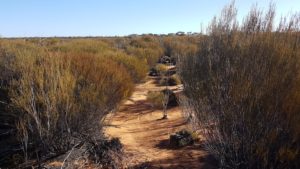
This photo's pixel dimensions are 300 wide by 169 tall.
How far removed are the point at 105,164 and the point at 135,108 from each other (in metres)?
5.92

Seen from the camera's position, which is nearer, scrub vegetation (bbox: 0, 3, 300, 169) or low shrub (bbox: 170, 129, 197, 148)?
scrub vegetation (bbox: 0, 3, 300, 169)

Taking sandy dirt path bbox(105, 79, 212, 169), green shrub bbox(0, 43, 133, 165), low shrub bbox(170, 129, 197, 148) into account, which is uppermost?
green shrub bbox(0, 43, 133, 165)

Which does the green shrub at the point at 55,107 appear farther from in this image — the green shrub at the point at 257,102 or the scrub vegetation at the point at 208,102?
the green shrub at the point at 257,102

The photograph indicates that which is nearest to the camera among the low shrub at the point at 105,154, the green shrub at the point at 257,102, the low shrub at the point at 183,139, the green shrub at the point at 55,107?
the green shrub at the point at 257,102

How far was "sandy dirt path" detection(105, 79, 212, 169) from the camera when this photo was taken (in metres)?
7.19

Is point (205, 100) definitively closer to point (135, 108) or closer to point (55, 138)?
point (55, 138)

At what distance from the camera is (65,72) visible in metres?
7.68

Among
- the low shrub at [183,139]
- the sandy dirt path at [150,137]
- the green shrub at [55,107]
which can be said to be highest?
the green shrub at [55,107]

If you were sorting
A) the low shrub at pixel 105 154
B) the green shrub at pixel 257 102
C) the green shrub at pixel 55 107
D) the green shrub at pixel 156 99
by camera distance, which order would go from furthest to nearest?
the green shrub at pixel 156 99 < the green shrub at pixel 55 107 < the low shrub at pixel 105 154 < the green shrub at pixel 257 102

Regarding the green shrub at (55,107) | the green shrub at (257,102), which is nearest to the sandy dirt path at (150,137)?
the green shrub at (55,107)

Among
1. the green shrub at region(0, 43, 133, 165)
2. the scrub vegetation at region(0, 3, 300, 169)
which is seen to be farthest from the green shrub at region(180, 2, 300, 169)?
the green shrub at region(0, 43, 133, 165)

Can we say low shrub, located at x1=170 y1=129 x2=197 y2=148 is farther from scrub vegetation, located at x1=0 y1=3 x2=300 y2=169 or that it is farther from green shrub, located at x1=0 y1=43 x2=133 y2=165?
green shrub, located at x1=0 y1=43 x2=133 y2=165

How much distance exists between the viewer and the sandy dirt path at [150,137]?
719 centimetres

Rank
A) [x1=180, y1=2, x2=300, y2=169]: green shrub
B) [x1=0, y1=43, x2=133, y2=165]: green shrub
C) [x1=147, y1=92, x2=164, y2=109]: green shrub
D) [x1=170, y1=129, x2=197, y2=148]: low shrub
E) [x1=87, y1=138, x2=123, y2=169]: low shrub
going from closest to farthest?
[x1=180, y1=2, x2=300, y2=169]: green shrub
[x1=87, y1=138, x2=123, y2=169]: low shrub
[x1=0, y1=43, x2=133, y2=165]: green shrub
[x1=170, y1=129, x2=197, y2=148]: low shrub
[x1=147, y1=92, x2=164, y2=109]: green shrub
